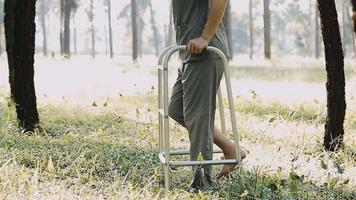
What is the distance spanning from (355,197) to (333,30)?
1888mm

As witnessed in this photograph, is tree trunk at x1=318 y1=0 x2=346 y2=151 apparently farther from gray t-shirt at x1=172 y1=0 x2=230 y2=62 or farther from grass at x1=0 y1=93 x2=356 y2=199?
gray t-shirt at x1=172 y1=0 x2=230 y2=62

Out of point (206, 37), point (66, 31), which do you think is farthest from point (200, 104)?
point (66, 31)

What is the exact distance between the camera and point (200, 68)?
399 cm

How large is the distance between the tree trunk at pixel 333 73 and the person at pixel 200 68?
1688 millimetres

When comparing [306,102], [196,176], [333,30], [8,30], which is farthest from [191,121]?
[306,102]

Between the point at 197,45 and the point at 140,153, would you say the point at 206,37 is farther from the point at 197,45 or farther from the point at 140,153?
the point at 140,153

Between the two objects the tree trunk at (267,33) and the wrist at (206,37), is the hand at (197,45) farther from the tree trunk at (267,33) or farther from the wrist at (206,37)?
the tree trunk at (267,33)

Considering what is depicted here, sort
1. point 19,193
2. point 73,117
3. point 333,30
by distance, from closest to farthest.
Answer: point 19,193
point 333,30
point 73,117

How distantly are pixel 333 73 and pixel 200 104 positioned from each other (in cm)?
208

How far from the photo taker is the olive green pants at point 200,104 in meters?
4.00

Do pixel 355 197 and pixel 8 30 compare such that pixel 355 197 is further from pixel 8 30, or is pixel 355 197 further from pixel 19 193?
pixel 8 30

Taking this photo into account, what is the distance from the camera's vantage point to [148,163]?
16.2 feet

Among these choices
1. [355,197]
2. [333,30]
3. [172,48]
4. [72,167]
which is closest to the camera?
[172,48]

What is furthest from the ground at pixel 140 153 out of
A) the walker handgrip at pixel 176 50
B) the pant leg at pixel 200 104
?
the walker handgrip at pixel 176 50
